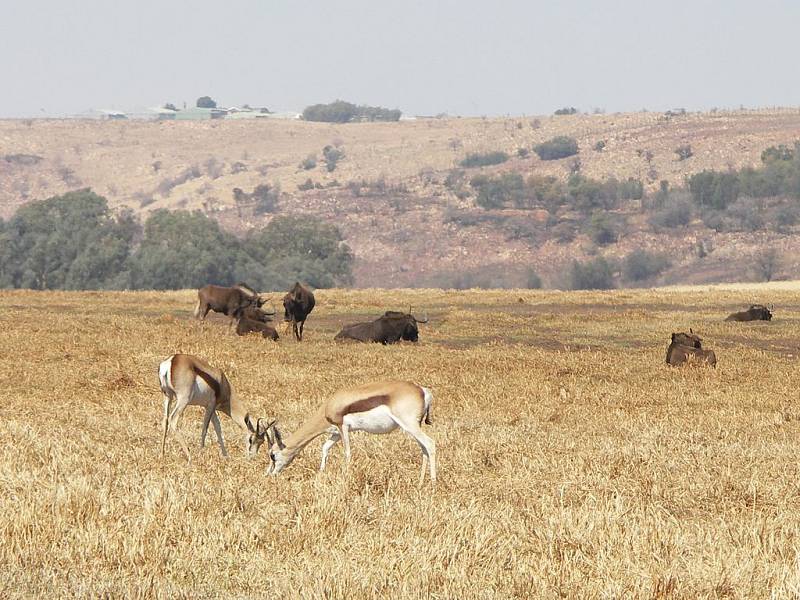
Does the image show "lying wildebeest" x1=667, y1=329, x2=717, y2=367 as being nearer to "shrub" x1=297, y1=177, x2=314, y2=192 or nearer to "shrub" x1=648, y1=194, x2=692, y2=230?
"shrub" x1=648, y1=194, x2=692, y2=230

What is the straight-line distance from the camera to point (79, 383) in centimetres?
1758

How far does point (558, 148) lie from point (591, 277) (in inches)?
2909

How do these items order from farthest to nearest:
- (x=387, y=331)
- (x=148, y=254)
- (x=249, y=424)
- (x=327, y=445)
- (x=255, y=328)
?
(x=148, y=254) → (x=255, y=328) → (x=387, y=331) → (x=249, y=424) → (x=327, y=445)

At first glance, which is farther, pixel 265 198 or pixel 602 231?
pixel 265 198

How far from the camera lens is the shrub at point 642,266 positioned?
402 ft

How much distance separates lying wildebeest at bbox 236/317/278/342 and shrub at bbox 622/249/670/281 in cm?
9734

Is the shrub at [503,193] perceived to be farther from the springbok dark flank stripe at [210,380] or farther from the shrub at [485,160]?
the springbok dark flank stripe at [210,380]

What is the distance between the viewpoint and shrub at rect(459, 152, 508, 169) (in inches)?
7416

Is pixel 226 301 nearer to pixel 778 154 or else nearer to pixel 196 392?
pixel 196 392

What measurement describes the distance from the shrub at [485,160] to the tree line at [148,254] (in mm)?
90578

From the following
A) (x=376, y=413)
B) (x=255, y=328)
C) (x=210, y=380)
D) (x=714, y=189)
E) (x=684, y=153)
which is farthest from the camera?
(x=684, y=153)

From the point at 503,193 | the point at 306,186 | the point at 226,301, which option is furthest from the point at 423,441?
the point at 306,186

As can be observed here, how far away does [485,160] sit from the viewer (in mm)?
189000

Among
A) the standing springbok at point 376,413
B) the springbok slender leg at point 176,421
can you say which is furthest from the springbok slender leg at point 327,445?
the springbok slender leg at point 176,421
